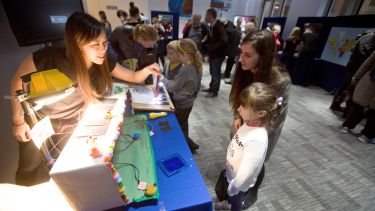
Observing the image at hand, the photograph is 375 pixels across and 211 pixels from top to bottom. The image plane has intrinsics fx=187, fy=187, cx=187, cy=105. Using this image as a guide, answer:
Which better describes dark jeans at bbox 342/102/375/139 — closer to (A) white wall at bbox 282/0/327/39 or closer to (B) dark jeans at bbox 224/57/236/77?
(B) dark jeans at bbox 224/57/236/77

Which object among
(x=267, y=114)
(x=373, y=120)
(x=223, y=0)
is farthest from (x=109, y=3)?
(x=373, y=120)

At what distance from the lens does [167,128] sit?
1492 millimetres

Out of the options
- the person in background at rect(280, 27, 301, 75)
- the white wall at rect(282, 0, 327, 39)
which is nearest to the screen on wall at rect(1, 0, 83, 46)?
the person in background at rect(280, 27, 301, 75)

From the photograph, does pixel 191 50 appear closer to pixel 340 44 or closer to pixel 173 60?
pixel 173 60

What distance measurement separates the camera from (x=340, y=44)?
14.8 ft

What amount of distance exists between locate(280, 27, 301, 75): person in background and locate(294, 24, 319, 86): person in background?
27cm

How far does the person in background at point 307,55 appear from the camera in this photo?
16.0 feet

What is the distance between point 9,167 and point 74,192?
1258 mm

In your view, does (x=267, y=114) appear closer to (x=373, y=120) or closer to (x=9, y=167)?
(x=9, y=167)

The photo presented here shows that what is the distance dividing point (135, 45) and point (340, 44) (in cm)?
488

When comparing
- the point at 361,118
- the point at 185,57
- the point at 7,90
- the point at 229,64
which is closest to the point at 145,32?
the point at 185,57

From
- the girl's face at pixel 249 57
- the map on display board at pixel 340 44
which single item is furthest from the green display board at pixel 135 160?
the map on display board at pixel 340 44

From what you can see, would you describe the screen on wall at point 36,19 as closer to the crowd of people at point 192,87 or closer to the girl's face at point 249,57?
the crowd of people at point 192,87

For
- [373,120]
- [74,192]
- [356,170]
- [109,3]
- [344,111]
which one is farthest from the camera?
[109,3]
